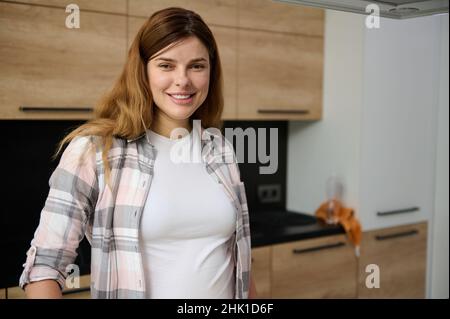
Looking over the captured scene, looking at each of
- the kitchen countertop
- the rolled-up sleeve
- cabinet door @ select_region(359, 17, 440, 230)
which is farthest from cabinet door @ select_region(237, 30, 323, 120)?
the rolled-up sleeve

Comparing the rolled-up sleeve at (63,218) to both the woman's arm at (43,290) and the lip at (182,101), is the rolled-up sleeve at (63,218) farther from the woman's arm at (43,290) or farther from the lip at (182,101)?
the lip at (182,101)

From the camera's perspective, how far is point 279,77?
55.8 inches

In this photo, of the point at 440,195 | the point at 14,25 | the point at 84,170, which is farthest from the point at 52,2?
the point at 440,195

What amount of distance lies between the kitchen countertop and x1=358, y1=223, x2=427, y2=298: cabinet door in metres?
0.11

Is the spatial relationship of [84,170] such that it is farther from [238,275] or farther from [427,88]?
[427,88]

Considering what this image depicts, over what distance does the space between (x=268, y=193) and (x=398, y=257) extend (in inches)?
13.3

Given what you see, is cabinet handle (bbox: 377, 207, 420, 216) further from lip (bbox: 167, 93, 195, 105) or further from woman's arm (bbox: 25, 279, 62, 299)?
woman's arm (bbox: 25, 279, 62, 299)

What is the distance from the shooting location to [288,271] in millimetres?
1302

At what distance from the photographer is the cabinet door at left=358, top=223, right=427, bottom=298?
113 cm

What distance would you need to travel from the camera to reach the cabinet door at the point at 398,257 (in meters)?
1.13

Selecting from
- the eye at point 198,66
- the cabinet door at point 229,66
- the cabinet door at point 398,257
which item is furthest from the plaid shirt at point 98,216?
the cabinet door at point 398,257

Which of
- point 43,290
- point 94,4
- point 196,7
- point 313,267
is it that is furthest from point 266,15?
point 313,267

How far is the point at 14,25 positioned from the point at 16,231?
1.08 feet

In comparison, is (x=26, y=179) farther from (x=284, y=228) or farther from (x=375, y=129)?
(x=375, y=129)
